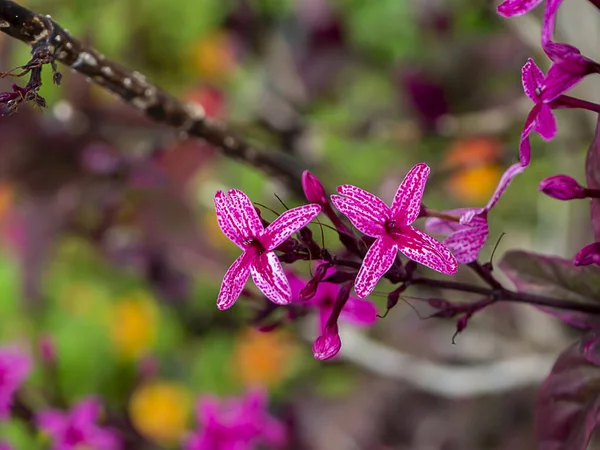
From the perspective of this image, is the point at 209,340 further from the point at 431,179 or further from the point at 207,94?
the point at 431,179

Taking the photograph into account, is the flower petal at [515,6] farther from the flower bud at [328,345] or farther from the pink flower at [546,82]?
the flower bud at [328,345]

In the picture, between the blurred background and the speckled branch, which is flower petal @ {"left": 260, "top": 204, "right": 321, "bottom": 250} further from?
the blurred background

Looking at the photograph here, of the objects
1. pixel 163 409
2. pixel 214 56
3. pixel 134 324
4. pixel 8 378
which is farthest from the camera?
pixel 214 56

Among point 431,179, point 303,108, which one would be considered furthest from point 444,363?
point 303,108

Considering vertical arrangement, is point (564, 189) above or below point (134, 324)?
above

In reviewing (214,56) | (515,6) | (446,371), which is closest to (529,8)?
(515,6)

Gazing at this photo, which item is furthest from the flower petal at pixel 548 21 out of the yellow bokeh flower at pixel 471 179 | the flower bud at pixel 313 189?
the yellow bokeh flower at pixel 471 179

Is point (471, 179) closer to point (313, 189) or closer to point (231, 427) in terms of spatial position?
point (231, 427)

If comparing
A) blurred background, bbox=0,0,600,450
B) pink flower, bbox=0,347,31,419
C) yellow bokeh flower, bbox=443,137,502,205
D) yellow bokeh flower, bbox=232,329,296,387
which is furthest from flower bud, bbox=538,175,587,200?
yellow bokeh flower, bbox=232,329,296,387
